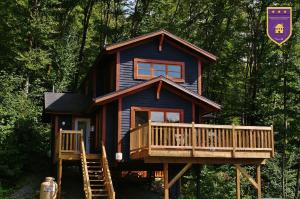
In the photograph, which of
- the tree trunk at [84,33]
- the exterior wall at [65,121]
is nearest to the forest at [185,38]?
the tree trunk at [84,33]

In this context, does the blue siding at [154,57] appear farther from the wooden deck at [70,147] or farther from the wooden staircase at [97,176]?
the wooden staircase at [97,176]

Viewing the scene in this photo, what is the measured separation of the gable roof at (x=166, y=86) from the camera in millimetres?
21375

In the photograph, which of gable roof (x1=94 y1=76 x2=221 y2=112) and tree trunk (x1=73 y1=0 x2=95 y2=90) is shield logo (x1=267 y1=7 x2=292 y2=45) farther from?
tree trunk (x1=73 y1=0 x2=95 y2=90)

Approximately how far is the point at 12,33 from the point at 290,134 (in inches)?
853

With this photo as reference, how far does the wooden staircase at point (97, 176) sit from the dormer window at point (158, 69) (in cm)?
443

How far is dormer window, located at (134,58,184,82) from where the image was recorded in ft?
76.5

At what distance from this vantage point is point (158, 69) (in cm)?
2364


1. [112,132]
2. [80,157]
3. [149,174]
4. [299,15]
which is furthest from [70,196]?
[299,15]

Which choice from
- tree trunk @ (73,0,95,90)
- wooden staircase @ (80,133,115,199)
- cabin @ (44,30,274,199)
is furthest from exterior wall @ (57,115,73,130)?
tree trunk @ (73,0,95,90)

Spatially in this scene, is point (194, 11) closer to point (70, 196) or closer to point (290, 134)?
point (290, 134)

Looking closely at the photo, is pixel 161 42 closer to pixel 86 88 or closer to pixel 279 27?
pixel 279 27

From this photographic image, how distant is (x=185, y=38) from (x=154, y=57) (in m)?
16.2

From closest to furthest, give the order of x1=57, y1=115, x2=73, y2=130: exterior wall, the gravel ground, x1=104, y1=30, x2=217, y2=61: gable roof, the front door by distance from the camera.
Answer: x1=104, y1=30, x2=217, y2=61: gable roof, the gravel ground, x1=57, y1=115, x2=73, y2=130: exterior wall, the front door

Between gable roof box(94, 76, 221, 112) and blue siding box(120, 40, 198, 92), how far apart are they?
1.22 m
